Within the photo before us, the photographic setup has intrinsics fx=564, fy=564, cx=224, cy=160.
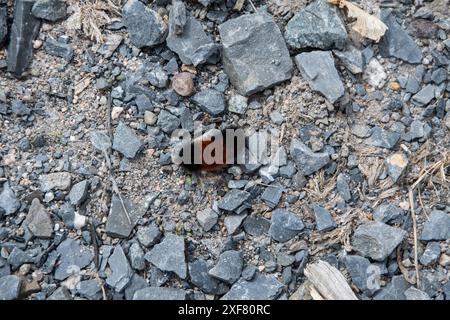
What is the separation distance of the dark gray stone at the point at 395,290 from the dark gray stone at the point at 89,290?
140 centimetres

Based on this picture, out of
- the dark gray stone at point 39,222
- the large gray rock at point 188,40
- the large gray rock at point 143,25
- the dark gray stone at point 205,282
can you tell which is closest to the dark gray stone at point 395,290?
the dark gray stone at point 205,282

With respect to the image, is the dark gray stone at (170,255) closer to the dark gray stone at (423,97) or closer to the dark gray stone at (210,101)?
the dark gray stone at (210,101)

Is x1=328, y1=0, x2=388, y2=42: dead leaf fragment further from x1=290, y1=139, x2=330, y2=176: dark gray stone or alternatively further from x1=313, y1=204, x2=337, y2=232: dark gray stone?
x1=313, y1=204, x2=337, y2=232: dark gray stone

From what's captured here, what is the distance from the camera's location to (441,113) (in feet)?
10.6

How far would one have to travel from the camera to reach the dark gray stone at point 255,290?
285 centimetres

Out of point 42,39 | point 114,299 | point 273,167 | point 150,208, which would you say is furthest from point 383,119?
point 42,39

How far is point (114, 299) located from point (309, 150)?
130cm

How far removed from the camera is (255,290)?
2867 mm

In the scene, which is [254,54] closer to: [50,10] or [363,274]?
[50,10]

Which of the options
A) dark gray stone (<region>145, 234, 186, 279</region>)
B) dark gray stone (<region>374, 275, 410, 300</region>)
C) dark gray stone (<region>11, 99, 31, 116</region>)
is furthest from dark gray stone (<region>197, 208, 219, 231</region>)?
dark gray stone (<region>11, 99, 31, 116</region>)

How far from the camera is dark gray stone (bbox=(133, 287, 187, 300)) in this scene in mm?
2816

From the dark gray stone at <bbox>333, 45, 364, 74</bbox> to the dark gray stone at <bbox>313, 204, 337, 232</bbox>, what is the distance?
85 cm

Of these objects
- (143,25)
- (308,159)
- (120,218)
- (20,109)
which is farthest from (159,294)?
(143,25)
